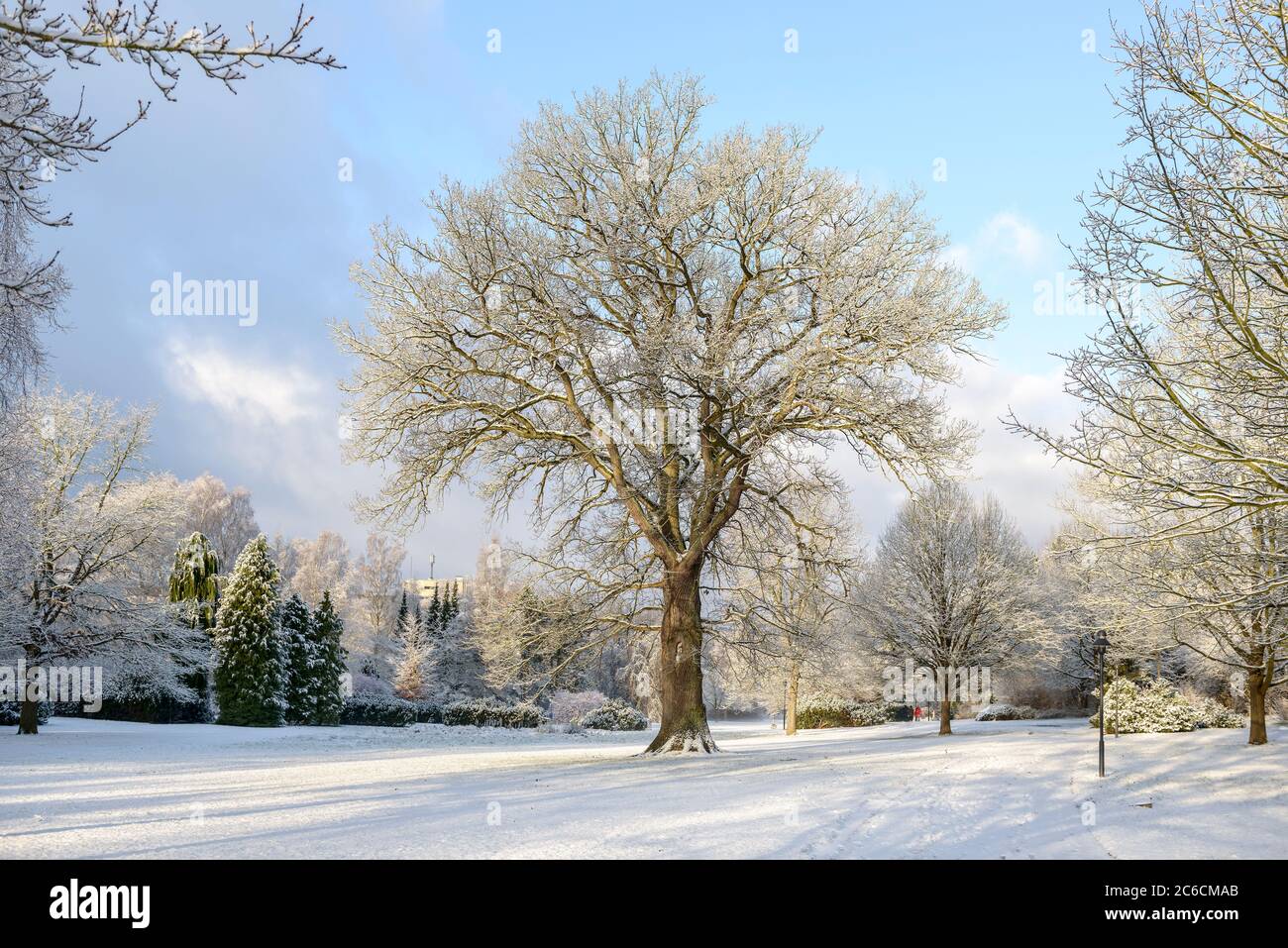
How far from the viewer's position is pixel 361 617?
2766 inches

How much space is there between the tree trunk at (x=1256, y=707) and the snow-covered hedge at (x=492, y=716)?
23.6m

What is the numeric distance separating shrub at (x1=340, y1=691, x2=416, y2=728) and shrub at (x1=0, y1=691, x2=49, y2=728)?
11.9 metres

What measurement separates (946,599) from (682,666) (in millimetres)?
17433

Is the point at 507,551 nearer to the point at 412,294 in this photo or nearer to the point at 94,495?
the point at 412,294

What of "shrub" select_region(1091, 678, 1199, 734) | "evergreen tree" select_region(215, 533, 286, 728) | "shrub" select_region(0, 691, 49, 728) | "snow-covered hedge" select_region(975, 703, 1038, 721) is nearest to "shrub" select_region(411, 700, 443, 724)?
"evergreen tree" select_region(215, 533, 286, 728)

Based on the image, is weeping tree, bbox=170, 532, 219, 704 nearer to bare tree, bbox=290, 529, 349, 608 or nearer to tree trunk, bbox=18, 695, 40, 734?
tree trunk, bbox=18, 695, 40, 734

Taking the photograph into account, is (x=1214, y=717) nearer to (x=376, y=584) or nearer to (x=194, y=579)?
(x=194, y=579)

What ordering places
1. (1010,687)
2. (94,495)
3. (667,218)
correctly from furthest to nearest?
(1010,687) < (94,495) < (667,218)

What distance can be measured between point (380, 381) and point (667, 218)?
19.2 ft

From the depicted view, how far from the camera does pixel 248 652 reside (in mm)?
31672

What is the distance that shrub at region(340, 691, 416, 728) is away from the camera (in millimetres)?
37719

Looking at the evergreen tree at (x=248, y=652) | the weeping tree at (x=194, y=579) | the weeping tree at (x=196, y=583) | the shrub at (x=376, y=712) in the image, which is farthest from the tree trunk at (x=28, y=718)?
the shrub at (x=376, y=712)

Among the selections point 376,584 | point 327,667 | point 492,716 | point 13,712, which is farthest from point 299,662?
point 376,584
